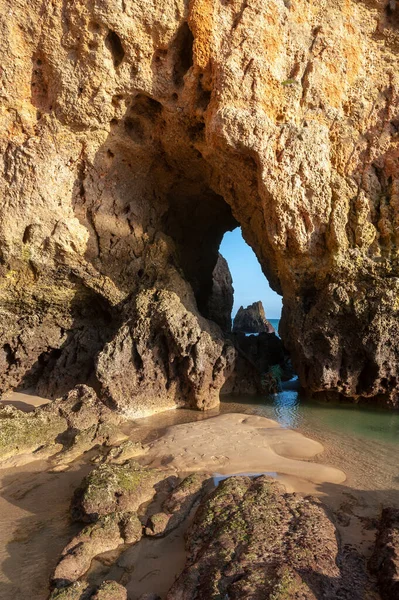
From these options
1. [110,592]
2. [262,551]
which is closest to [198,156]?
[262,551]

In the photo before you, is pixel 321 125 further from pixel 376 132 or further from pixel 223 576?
pixel 223 576

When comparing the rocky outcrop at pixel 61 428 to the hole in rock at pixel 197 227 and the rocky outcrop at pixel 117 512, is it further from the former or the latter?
the hole in rock at pixel 197 227

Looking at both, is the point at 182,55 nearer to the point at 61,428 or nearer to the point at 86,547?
the point at 61,428

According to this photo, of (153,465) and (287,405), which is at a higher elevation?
(287,405)

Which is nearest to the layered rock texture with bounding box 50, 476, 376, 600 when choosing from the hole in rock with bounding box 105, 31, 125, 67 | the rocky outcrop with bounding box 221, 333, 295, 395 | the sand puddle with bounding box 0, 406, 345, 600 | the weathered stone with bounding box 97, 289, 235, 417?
the sand puddle with bounding box 0, 406, 345, 600

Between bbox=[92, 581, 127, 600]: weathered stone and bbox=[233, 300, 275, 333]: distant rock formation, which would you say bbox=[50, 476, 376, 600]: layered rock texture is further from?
bbox=[233, 300, 275, 333]: distant rock formation

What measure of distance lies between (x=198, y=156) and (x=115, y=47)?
365 centimetres

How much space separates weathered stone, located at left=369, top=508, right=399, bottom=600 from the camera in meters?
3.27

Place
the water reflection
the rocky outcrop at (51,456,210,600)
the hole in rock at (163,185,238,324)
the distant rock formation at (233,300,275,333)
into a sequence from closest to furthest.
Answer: the rocky outcrop at (51,456,210,600) → the water reflection → the hole in rock at (163,185,238,324) → the distant rock formation at (233,300,275,333)

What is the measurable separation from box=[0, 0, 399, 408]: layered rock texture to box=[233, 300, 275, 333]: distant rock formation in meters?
27.3

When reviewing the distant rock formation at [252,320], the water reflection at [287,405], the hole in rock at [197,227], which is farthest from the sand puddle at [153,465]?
the distant rock formation at [252,320]

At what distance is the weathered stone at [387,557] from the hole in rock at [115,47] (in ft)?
37.1

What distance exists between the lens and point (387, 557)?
11.6 ft

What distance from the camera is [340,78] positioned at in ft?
32.7
